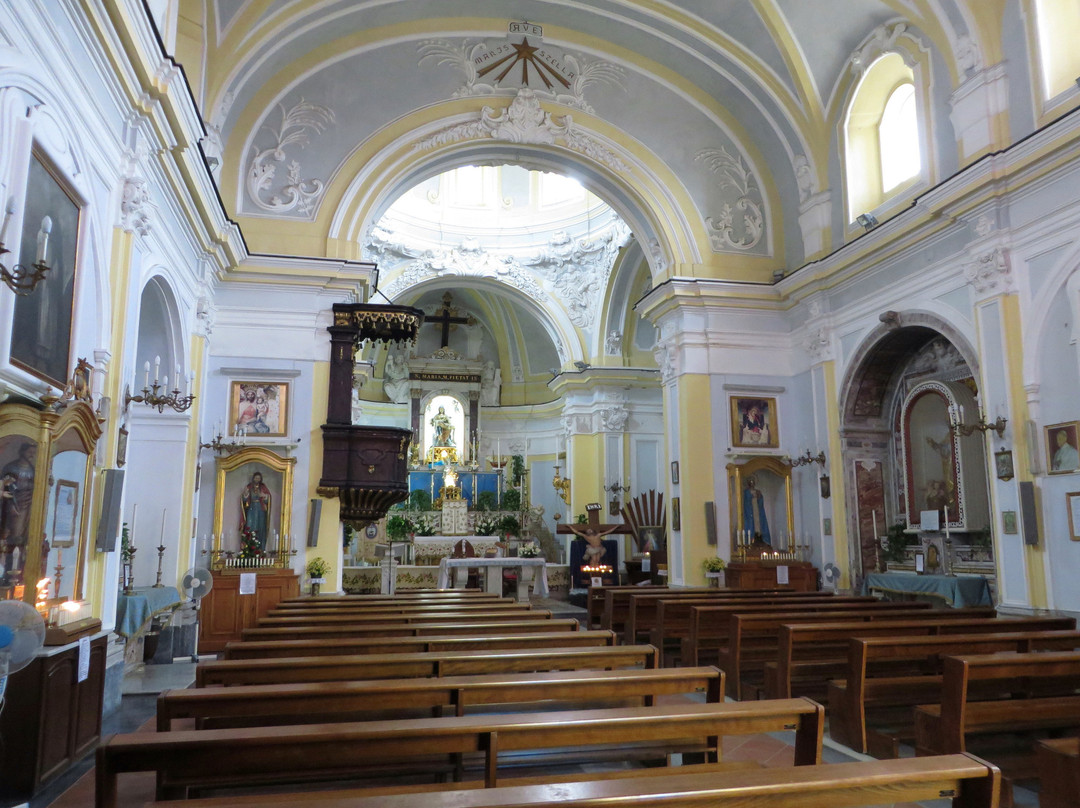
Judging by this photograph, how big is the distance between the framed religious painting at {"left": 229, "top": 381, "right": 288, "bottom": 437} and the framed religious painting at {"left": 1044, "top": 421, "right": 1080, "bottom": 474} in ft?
31.4

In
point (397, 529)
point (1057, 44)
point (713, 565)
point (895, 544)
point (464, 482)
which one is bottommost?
point (713, 565)

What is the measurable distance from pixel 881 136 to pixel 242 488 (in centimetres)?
1070

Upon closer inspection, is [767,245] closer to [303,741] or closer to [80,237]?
[80,237]

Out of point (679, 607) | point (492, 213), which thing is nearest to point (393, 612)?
point (679, 607)

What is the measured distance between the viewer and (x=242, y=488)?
37.8 ft

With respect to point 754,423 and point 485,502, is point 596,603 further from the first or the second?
point 485,502

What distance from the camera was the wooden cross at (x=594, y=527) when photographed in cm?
1647

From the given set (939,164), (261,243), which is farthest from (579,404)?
(939,164)

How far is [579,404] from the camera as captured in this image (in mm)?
20062

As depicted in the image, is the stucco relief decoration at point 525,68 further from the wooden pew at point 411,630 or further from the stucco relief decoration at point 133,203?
the wooden pew at point 411,630

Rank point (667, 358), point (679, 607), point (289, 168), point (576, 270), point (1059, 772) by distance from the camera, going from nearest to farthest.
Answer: point (1059, 772), point (679, 607), point (289, 168), point (667, 358), point (576, 270)

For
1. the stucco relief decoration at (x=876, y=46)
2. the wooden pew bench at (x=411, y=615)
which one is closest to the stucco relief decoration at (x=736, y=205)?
the stucco relief decoration at (x=876, y=46)

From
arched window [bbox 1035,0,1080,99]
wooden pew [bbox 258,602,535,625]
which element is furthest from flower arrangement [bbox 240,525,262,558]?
arched window [bbox 1035,0,1080,99]

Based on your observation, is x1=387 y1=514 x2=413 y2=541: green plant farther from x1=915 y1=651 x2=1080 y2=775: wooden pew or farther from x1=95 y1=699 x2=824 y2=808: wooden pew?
x1=95 y1=699 x2=824 y2=808: wooden pew
